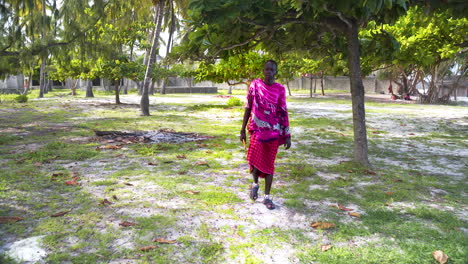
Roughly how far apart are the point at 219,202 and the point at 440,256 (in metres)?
2.26

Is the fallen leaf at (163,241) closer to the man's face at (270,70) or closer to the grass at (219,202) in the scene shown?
the grass at (219,202)

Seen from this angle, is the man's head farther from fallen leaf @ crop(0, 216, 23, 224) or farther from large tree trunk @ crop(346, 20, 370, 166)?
fallen leaf @ crop(0, 216, 23, 224)

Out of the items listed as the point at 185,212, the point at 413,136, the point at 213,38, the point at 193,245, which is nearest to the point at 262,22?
the point at 213,38

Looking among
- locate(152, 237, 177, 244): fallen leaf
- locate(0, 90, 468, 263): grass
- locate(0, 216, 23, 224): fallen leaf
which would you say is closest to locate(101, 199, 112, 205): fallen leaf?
locate(0, 90, 468, 263): grass

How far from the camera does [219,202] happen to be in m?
4.23

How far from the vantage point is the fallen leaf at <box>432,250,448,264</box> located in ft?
9.45

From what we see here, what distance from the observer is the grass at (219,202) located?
308 cm

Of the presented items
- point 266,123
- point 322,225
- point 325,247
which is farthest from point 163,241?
point 266,123

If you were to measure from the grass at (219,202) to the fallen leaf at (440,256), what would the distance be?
0.17 ft

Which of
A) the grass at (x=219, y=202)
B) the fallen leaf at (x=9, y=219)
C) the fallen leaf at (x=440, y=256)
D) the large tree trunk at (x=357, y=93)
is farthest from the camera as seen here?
the large tree trunk at (x=357, y=93)

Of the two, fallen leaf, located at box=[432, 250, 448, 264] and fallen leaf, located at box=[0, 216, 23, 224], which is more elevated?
fallen leaf, located at box=[0, 216, 23, 224]

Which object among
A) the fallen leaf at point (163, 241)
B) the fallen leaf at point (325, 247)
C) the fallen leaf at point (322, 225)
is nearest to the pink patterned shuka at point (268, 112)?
the fallen leaf at point (322, 225)

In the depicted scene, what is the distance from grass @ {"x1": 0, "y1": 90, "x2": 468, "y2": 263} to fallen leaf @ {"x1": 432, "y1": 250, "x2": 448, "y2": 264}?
5cm

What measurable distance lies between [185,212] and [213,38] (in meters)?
2.83
